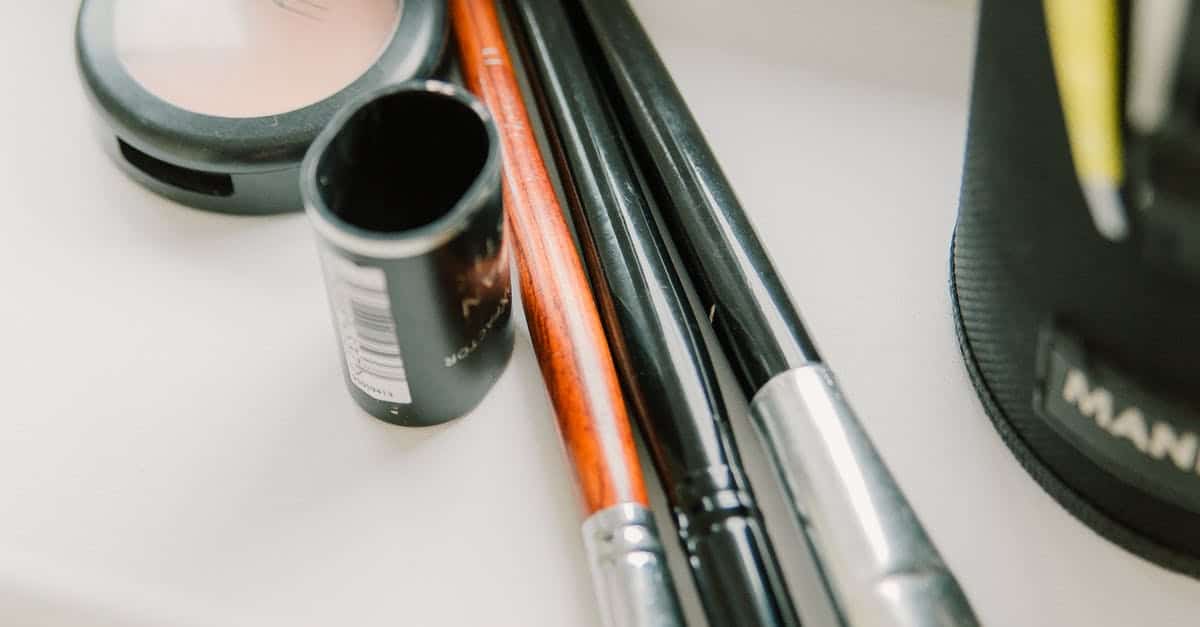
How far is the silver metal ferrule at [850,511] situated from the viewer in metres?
0.26

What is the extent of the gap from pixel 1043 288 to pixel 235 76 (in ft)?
0.83

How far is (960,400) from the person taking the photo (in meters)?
0.32

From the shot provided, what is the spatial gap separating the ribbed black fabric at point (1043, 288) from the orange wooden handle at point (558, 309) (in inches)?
3.8

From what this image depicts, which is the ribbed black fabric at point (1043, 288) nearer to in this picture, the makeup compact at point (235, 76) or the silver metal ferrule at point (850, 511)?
the silver metal ferrule at point (850, 511)

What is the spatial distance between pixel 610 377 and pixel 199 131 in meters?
0.15

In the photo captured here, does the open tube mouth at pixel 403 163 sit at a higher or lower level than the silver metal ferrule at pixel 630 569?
higher

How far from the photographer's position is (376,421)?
1.05 feet

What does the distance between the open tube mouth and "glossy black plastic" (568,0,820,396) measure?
6cm

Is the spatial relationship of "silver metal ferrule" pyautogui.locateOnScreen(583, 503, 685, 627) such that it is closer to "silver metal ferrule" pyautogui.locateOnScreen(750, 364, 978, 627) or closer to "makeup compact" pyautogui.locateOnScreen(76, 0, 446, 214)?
"silver metal ferrule" pyautogui.locateOnScreen(750, 364, 978, 627)

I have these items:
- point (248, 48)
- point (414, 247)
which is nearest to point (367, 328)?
point (414, 247)

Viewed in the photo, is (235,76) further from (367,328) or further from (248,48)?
(367,328)

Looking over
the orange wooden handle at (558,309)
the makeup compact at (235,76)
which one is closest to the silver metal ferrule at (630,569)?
the orange wooden handle at (558,309)

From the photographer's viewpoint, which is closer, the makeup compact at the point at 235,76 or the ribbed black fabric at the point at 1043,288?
the ribbed black fabric at the point at 1043,288

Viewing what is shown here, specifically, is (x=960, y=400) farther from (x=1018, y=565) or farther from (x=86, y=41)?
(x=86, y=41)
